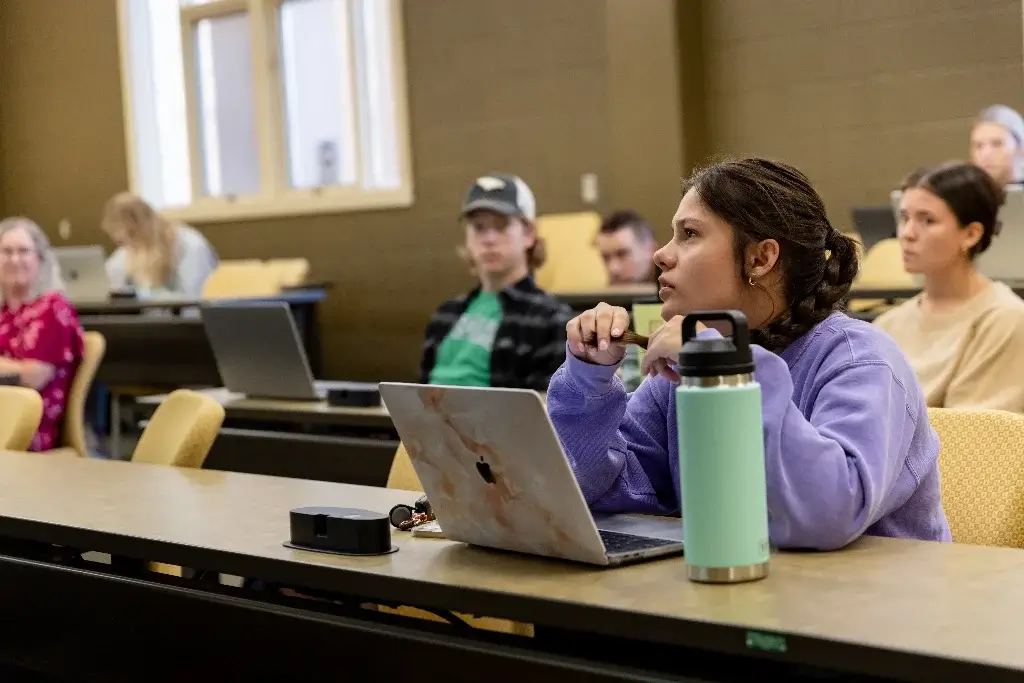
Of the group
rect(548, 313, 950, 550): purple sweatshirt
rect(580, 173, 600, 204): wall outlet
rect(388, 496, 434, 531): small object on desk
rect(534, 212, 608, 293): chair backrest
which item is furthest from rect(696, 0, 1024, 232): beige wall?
rect(388, 496, 434, 531): small object on desk

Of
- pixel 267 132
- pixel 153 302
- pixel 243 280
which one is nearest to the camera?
pixel 153 302

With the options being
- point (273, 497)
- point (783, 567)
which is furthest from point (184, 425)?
point (783, 567)

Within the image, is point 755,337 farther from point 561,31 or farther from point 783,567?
point 561,31

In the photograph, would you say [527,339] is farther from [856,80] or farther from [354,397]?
[856,80]

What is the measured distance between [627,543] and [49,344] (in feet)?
10.8

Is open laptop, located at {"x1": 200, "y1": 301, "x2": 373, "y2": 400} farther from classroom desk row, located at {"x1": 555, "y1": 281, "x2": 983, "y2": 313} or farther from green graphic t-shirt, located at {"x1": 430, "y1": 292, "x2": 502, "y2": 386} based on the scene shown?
classroom desk row, located at {"x1": 555, "y1": 281, "x2": 983, "y2": 313}

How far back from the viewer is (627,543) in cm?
150

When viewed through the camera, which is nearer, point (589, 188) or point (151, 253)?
point (589, 188)

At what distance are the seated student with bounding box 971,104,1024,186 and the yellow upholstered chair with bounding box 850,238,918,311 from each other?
0.52 metres

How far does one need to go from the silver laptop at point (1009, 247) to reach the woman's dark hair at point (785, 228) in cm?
254

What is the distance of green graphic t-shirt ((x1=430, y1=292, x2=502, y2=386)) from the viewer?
3562mm

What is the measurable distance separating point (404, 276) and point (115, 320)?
2020 millimetres

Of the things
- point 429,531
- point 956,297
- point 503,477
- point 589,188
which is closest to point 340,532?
point 429,531

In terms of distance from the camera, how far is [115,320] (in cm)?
654
